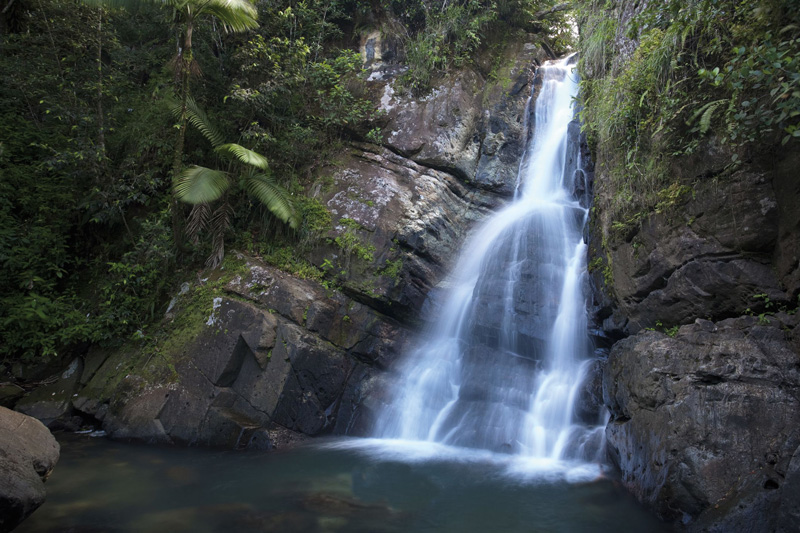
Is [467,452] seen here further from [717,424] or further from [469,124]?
[469,124]

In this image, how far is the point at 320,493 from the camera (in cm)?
561

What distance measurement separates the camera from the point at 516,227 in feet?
32.0

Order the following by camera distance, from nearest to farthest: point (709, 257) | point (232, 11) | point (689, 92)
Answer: point (709, 257) < point (689, 92) < point (232, 11)

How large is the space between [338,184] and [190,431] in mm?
5701

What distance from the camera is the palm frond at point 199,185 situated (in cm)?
793

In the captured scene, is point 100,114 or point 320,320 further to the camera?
point 100,114

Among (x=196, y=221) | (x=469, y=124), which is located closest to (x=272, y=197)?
(x=196, y=221)

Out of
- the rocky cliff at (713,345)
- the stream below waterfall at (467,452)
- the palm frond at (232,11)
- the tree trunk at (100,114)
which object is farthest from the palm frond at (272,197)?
the rocky cliff at (713,345)

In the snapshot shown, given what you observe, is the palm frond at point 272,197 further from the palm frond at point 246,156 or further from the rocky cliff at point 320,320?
the rocky cliff at point 320,320

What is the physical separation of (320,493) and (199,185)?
551 cm

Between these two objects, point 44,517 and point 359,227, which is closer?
point 44,517

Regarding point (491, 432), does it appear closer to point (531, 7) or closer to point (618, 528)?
point (618, 528)

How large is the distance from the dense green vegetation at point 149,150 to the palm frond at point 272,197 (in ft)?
0.12

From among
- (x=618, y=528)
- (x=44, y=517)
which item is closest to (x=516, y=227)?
(x=618, y=528)
